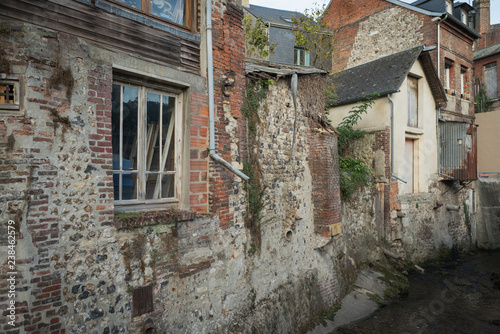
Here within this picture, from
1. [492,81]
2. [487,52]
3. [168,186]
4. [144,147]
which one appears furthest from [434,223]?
[487,52]

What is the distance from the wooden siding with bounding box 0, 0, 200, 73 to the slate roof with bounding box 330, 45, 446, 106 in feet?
28.8

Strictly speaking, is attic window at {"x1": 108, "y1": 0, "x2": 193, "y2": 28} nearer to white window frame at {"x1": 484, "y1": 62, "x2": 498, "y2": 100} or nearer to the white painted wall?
the white painted wall

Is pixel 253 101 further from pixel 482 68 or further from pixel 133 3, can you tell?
pixel 482 68

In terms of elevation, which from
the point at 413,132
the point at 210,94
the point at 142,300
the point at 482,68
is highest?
the point at 482,68

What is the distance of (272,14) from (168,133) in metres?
18.4

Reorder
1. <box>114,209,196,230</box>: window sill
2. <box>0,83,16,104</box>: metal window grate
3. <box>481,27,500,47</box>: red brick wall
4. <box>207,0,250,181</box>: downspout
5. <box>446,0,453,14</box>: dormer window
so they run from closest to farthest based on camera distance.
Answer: <box>0,83,16,104</box>: metal window grate → <box>114,209,196,230</box>: window sill → <box>207,0,250,181</box>: downspout → <box>446,0,453,14</box>: dormer window → <box>481,27,500,47</box>: red brick wall

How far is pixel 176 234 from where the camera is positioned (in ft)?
14.6

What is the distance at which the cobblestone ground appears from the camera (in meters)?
7.27

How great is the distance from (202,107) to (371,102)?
8.66 m

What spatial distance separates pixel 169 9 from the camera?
15.3 feet

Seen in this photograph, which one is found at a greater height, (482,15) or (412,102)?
(482,15)

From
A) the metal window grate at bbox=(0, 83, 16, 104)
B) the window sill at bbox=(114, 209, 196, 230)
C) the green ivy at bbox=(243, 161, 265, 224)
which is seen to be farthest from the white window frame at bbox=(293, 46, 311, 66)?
the metal window grate at bbox=(0, 83, 16, 104)

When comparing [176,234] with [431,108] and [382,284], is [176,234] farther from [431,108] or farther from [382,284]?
[431,108]

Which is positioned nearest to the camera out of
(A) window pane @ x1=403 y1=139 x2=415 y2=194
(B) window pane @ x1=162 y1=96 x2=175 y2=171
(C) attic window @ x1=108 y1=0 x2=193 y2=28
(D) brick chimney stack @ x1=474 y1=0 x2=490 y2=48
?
(C) attic window @ x1=108 y1=0 x2=193 y2=28
